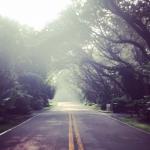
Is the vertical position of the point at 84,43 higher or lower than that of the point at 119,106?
higher

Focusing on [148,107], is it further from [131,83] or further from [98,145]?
[98,145]

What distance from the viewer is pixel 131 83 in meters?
41.5

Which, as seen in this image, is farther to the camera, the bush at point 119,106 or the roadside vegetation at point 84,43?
the bush at point 119,106

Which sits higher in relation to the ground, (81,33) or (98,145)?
(81,33)

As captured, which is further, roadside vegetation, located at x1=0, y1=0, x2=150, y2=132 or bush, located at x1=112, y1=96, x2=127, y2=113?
bush, located at x1=112, y1=96, x2=127, y2=113

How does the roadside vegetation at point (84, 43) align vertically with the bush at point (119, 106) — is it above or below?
above

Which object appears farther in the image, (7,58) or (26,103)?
(26,103)

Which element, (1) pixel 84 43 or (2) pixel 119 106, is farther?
(2) pixel 119 106

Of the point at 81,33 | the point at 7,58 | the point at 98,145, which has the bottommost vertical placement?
the point at 98,145

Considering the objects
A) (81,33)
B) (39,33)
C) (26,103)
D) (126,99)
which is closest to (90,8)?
(81,33)

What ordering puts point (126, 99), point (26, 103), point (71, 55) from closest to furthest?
point (26, 103) < point (71, 55) < point (126, 99)

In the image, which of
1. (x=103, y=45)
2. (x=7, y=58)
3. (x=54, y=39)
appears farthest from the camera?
(x=103, y=45)

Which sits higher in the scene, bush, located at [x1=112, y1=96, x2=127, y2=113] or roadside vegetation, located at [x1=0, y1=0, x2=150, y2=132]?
roadside vegetation, located at [x1=0, y1=0, x2=150, y2=132]

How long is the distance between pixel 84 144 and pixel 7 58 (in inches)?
654
